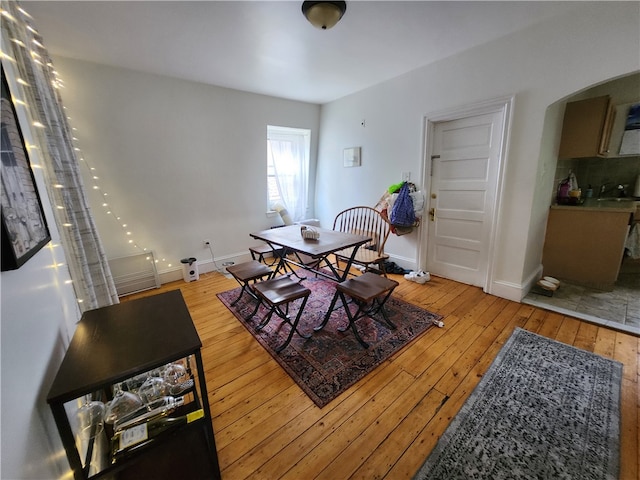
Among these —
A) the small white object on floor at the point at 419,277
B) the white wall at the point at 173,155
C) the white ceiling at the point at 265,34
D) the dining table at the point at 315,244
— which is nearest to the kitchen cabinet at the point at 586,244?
the small white object on floor at the point at 419,277

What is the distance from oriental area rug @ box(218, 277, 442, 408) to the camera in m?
1.73

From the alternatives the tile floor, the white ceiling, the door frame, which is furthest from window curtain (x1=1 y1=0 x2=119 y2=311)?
the tile floor

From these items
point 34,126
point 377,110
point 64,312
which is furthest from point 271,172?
point 64,312

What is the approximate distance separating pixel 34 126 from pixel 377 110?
3285mm

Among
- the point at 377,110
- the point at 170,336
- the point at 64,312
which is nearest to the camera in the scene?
the point at 170,336

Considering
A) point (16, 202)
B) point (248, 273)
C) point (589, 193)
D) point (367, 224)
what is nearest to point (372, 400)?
point (248, 273)

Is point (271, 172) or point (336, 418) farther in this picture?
point (271, 172)

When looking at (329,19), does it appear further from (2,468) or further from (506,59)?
(2,468)

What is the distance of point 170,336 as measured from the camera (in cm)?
106

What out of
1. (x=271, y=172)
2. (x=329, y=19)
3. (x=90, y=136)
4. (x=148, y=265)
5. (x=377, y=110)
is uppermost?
(x=329, y=19)

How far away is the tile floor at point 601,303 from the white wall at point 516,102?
30 cm

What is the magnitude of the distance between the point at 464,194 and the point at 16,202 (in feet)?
11.0

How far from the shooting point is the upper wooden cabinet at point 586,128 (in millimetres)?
2602

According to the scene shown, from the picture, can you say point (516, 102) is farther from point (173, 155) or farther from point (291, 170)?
point (173, 155)
